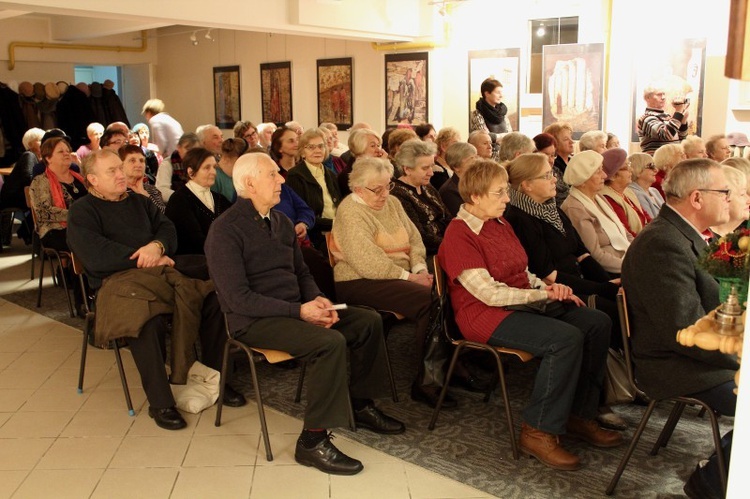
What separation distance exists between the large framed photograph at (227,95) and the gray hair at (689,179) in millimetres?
10176

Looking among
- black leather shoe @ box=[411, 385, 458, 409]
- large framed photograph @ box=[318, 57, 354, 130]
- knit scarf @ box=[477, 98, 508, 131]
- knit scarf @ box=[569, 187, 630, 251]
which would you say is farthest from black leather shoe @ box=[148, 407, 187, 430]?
large framed photograph @ box=[318, 57, 354, 130]

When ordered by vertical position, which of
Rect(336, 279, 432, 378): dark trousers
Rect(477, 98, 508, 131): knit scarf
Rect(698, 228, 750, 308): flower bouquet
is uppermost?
Rect(477, 98, 508, 131): knit scarf

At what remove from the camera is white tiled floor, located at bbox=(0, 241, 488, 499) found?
3037mm

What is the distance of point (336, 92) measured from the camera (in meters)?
10.9

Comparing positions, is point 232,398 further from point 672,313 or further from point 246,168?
point 672,313

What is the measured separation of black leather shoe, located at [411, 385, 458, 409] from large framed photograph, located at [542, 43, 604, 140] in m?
5.39

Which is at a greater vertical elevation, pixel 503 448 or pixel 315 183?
pixel 315 183

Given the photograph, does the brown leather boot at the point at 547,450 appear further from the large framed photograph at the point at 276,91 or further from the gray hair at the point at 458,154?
the large framed photograph at the point at 276,91

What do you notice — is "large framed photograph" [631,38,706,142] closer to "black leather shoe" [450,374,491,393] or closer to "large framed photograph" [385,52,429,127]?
"large framed photograph" [385,52,429,127]

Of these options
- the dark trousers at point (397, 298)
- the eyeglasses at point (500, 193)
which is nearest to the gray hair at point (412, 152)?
the dark trousers at point (397, 298)

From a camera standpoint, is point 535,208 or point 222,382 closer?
point 222,382

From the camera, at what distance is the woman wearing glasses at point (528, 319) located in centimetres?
318

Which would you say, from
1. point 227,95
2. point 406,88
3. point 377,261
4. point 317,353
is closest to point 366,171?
point 377,261

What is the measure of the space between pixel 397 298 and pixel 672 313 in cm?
148
